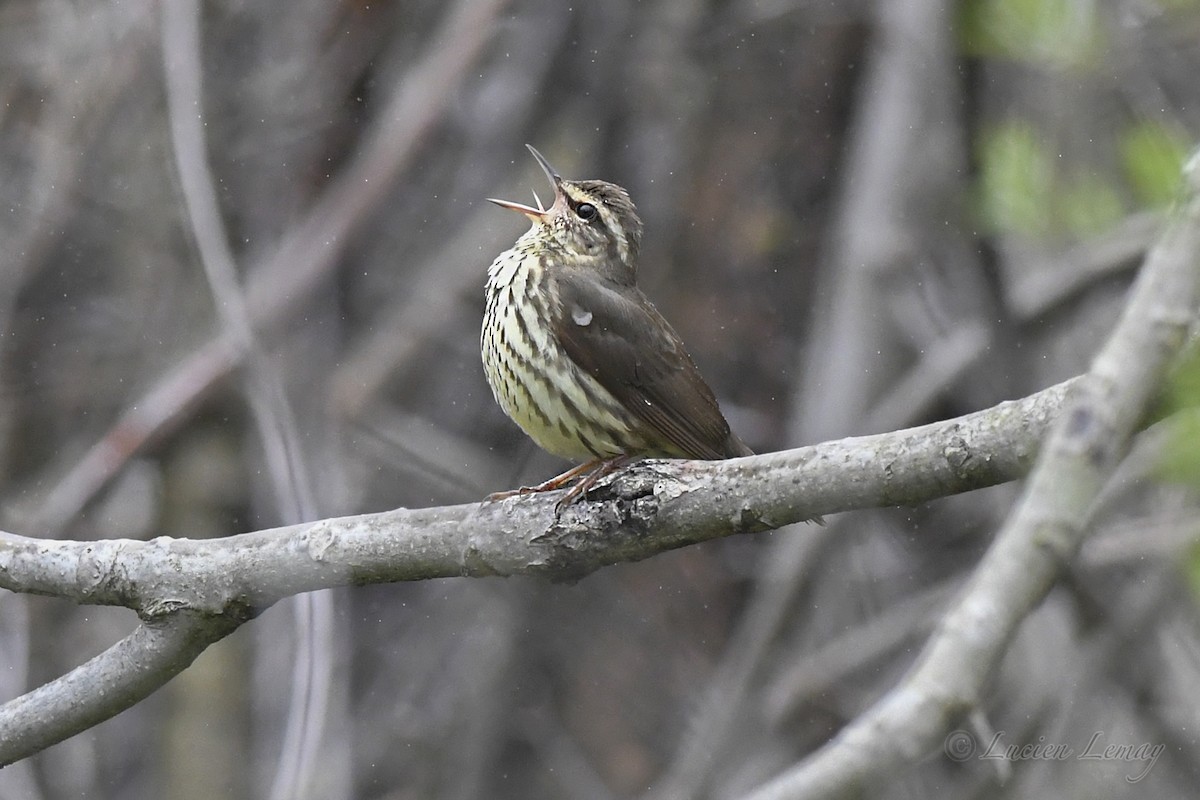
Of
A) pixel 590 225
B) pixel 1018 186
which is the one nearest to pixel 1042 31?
pixel 1018 186

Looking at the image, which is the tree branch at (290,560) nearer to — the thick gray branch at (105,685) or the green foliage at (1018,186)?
the thick gray branch at (105,685)

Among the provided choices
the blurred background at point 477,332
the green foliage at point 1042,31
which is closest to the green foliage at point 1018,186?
the green foliage at point 1042,31

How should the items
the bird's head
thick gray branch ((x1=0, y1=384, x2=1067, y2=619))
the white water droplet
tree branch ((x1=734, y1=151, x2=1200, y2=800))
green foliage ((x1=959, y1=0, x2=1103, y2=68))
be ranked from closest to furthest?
tree branch ((x1=734, y1=151, x2=1200, y2=800)) → thick gray branch ((x1=0, y1=384, x2=1067, y2=619)) → green foliage ((x1=959, y1=0, x2=1103, y2=68)) → the white water droplet → the bird's head

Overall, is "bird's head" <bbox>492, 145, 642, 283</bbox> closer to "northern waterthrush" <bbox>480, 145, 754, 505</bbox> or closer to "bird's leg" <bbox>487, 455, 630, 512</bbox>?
"northern waterthrush" <bbox>480, 145, 754, 505</bbox>

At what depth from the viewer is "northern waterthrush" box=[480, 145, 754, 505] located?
205 inches

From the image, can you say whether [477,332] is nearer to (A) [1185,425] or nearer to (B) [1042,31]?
(B) [1042,31]

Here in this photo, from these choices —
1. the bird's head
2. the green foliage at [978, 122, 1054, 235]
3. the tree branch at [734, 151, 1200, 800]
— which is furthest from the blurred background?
the tree branch at [734, 151, 1200, 800]

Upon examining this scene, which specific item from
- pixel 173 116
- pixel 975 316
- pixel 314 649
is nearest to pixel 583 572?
pixel 314 649

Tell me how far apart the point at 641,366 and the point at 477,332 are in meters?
2.87

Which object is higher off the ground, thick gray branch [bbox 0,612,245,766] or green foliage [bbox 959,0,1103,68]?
green foliage [bbox 959,0,1103,68]

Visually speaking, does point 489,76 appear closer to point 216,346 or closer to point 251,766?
point 216,346

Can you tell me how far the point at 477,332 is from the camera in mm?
8125

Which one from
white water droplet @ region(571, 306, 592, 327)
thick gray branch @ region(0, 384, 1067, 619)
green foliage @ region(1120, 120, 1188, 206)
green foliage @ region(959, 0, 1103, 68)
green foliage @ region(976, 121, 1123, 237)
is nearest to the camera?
green foliage @ region(1120, 120, 1188, 206)

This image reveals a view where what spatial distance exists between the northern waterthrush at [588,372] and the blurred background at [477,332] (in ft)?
4.54
